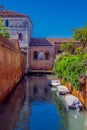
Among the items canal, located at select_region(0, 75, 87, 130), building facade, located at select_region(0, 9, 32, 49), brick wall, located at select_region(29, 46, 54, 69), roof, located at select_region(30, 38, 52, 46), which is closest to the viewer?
canal, located at select_region(0, 75, 87, 130)

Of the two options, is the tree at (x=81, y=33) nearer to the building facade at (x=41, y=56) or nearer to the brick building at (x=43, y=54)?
the brick building at (x=43, y=54)

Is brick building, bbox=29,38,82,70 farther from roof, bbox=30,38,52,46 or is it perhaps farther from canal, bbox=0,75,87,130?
canal, bbox=0,75,87,130

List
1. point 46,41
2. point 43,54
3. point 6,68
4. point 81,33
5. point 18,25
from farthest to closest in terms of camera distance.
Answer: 1. point 46,41
2. point 43,54
3. point 18,25
4. point 81,33
5. point 6,68

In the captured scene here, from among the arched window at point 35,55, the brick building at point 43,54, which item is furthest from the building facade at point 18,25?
the arched window at point 35,55

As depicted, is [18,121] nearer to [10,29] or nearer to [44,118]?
[44,118]

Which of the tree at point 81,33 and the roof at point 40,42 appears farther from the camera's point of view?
the roof at point 40,42

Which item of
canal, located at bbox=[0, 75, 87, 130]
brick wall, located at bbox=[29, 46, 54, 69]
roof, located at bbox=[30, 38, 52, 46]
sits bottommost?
canal, located at bbox=[0, 75, 87, 130]

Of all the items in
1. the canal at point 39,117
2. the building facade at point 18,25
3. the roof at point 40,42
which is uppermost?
the building facade at point 18,25

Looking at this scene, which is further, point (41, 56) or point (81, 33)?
point (41, 56)

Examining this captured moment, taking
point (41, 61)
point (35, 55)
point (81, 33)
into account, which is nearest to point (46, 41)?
point (35, 55)


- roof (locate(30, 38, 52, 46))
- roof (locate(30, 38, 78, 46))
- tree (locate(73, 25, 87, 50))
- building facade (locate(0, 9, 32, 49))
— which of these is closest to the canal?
tree (locate(73, 25, 87, 50))

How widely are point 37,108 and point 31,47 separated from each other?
4076 centimetres

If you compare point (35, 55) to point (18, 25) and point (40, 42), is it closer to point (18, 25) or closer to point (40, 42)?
point (40, 42)


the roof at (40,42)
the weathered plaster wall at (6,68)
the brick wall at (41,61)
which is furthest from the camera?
the roof at (40,42)
